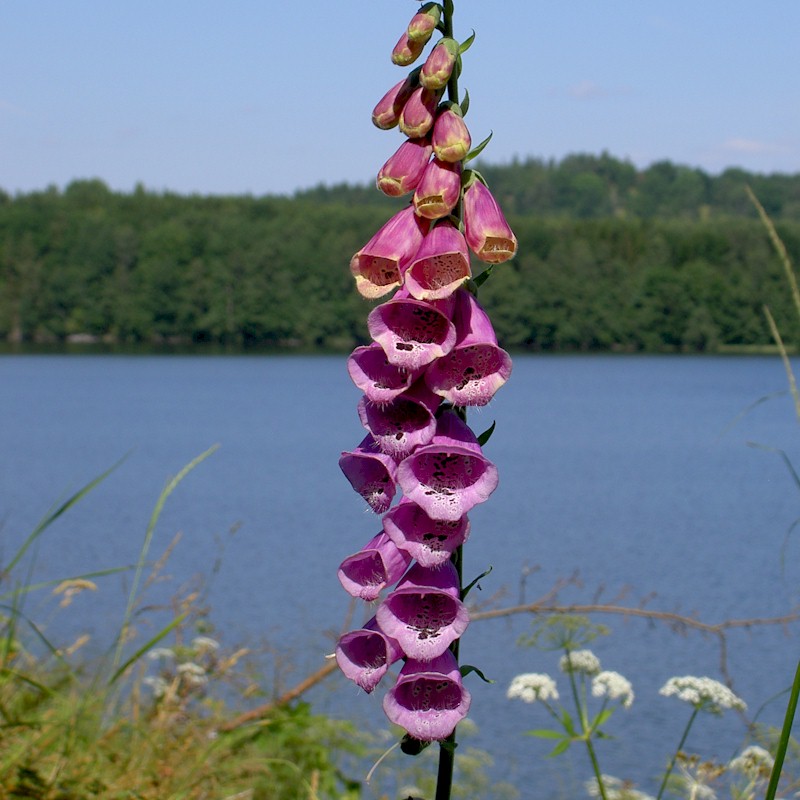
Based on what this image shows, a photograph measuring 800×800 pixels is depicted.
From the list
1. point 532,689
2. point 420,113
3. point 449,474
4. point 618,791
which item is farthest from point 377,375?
point 618,791

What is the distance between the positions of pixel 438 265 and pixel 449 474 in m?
0.31

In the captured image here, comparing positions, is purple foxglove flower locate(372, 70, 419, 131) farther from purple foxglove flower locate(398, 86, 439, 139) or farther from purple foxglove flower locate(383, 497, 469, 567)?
purple foxglove flower locate(383, 497, 469, 567)

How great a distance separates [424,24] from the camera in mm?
1721

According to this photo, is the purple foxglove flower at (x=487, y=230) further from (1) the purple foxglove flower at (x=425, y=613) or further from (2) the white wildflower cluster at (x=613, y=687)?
(2) the white wildflower cluster at (x=613, y=687)

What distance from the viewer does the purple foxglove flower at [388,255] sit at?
1.76 metres

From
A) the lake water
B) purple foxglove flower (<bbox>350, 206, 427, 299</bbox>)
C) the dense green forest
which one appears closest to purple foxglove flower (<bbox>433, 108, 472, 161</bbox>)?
purple foxglove flower (<bbox>350, 206, 427, 299</bbox>)

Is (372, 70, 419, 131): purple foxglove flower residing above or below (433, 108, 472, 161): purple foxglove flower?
above

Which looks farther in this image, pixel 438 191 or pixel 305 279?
pixel 305 279

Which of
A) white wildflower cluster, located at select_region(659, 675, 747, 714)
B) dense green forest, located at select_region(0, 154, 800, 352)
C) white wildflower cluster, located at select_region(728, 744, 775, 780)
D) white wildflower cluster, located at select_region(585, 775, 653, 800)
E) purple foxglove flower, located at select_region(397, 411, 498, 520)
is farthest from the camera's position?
dense green forest, located at select_region(0, 154, 800, 352)

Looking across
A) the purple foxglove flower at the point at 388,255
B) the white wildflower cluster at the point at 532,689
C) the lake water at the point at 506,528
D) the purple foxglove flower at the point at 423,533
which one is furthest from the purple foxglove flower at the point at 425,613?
the white wildflower cluster at the point at 532,689

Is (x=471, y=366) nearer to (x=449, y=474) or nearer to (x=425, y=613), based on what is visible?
(x=449, y=474)

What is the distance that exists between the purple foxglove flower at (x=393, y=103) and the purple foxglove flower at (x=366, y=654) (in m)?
0.78

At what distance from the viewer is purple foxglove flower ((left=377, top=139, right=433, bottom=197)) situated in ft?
5.75

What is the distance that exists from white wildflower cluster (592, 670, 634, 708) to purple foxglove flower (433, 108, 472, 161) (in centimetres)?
285
